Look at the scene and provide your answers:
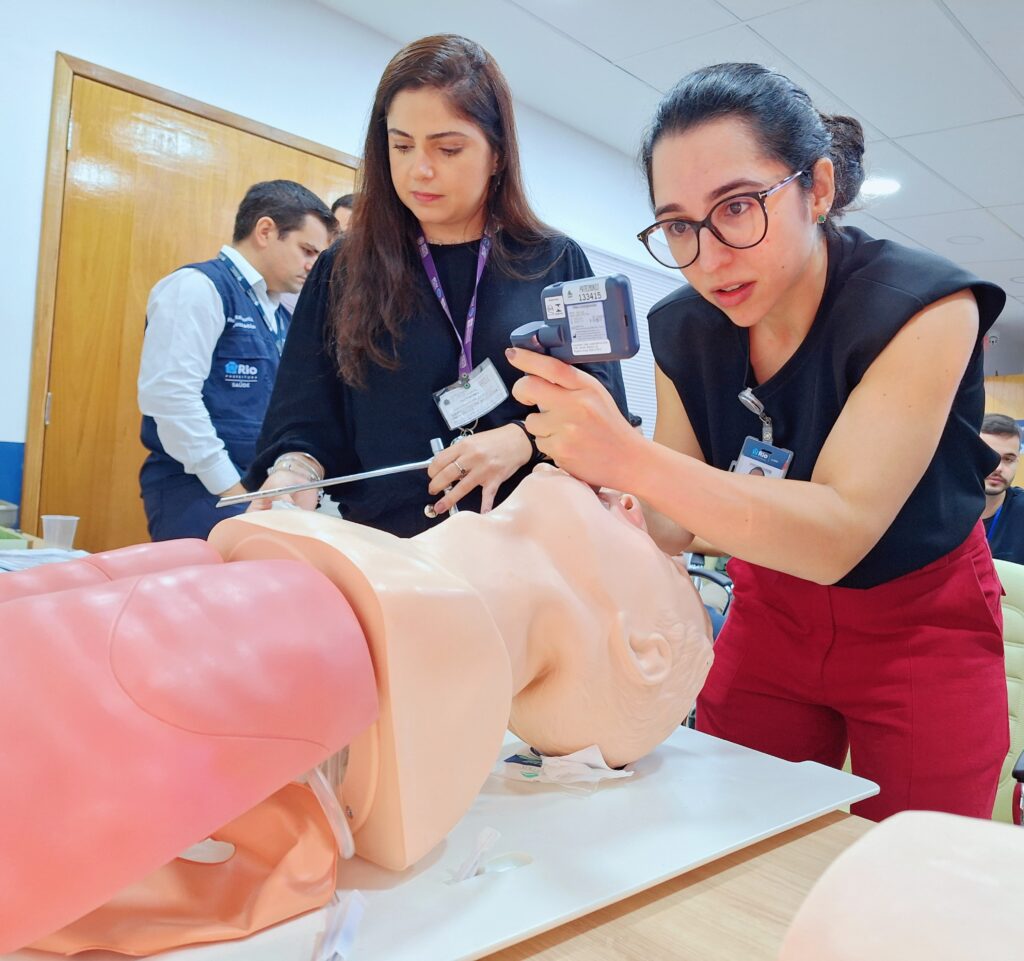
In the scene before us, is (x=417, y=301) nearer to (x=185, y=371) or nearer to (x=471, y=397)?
(x=471, y=397)

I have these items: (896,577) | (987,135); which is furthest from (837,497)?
(987,135)

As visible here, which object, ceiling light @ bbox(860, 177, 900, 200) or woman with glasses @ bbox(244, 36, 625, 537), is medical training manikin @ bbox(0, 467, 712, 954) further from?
ceiling light @ bbox(860, 177, 900, 200)

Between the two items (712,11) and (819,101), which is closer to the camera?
(712,11)

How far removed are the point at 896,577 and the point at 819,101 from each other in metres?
3.70

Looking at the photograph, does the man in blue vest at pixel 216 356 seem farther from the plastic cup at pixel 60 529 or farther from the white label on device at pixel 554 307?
the white label on device at pixel 554 307

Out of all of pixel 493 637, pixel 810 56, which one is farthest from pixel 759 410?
pixel 810 56

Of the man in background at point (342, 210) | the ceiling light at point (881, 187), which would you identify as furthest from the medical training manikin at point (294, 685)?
the ceiling light at point (881, 187)

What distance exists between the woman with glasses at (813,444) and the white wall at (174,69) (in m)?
1.17

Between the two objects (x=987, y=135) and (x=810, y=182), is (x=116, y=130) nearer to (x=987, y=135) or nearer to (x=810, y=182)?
(x=810, y=182)

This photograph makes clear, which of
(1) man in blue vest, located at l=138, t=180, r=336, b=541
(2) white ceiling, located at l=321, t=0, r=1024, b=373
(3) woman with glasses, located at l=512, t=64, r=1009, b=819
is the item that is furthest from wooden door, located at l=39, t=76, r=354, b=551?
(3) woman with glasses, located at l=512, t=64, r=1009, b=819

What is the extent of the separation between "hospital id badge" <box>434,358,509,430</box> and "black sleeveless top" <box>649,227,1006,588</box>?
1.07 ft

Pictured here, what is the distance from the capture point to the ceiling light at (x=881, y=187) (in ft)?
16.8

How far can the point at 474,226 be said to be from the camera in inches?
59.8

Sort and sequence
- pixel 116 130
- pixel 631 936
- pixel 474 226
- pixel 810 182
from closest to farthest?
pixel 631 936, pixel 810 182, pixel 474 226, pixel 116 130
